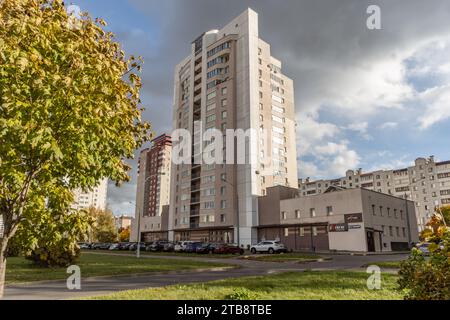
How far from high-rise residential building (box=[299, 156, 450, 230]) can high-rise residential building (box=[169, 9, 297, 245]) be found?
203 feet

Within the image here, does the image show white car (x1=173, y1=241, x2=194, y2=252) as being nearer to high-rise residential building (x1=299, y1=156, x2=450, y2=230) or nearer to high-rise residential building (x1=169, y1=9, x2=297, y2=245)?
high-rise residential building (x1=169, y1=9, x2=297, y2=245)

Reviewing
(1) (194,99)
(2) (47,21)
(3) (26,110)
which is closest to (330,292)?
(3) (26,110)

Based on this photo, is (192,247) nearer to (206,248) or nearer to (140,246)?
(206,248)

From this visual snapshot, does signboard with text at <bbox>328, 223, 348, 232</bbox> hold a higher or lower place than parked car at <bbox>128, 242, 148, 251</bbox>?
higher

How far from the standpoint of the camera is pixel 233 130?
6412 centimetres

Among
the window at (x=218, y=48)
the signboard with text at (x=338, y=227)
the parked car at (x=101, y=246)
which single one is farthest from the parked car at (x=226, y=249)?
the window at (x=218, y=48)

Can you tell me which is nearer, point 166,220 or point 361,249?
point 361,249

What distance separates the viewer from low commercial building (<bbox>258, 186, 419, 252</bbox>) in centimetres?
4353

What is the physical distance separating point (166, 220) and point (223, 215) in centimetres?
2797

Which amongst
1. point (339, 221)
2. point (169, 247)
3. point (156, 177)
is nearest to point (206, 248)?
point (169, 247)

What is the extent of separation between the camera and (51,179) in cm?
657

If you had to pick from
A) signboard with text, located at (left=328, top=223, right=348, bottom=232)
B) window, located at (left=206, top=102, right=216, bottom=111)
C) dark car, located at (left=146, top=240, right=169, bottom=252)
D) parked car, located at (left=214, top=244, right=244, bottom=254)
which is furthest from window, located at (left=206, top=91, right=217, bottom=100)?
parked car, located at (left=214, top=244, right=244, bottom=254)

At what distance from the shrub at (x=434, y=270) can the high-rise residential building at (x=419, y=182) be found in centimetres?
11199
